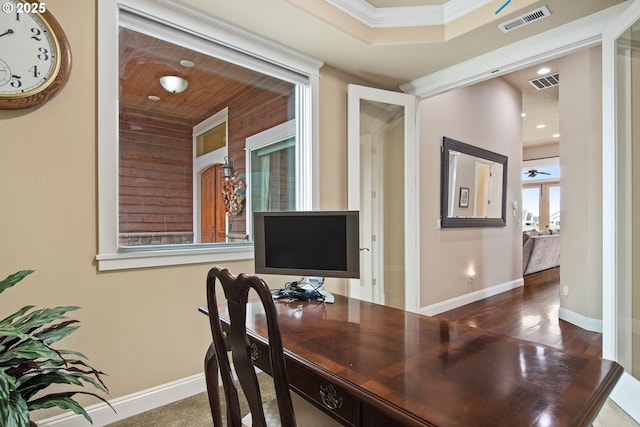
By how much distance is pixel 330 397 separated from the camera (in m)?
1.01

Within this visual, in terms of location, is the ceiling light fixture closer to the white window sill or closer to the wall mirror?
the white window sill

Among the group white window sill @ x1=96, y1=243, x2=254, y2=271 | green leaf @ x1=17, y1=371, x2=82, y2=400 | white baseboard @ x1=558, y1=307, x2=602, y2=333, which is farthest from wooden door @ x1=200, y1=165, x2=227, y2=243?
white baseboard @ x1=558, y1=307, x2=602, y2=333

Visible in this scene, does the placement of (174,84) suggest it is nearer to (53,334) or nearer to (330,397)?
→ (53,334)

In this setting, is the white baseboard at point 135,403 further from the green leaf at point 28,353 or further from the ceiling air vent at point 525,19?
the ceiling air vent at point 525,19

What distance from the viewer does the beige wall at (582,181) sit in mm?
3432

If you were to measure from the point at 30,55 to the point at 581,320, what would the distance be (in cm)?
500

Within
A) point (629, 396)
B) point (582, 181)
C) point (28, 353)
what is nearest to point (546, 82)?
point (582, 181)

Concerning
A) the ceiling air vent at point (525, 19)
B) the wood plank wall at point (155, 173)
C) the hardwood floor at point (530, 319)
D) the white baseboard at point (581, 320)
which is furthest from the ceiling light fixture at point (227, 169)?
the white baseboard at point (581, 320)

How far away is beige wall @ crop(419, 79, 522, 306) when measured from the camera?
13.1 feet

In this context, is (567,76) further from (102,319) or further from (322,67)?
(102,319)

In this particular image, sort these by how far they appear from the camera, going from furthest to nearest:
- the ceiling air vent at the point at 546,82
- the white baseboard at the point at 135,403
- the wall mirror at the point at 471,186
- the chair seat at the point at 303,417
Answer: the ceiling air vent at the point at 546,82 < the wall mirror at the point at 471,186 < the white baseboard at the point at 135,403 < the chair seat at the point at 303,417

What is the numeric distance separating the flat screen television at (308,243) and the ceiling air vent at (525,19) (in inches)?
71.4

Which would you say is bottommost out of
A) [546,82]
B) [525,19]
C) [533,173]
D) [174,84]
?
[174,84]

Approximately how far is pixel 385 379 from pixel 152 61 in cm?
242
